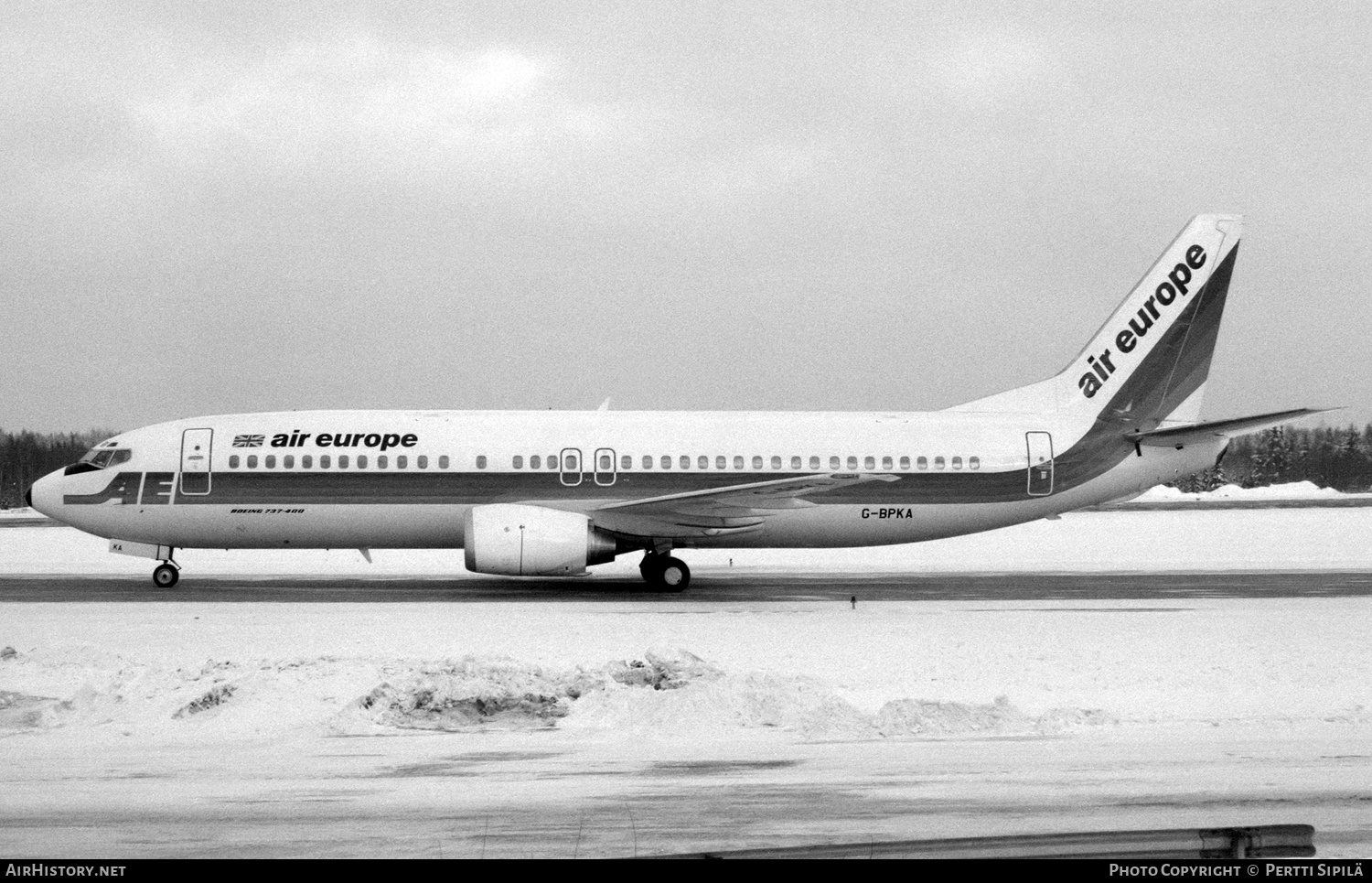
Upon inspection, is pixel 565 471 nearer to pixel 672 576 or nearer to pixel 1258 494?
pixel 672 576

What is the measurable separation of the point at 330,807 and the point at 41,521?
157ft

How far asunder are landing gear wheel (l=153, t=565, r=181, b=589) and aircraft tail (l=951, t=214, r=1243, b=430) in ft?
49.7

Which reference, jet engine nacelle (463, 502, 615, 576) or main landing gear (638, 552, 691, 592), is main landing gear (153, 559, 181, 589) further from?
main landing gear (638, 552, 691, 592)

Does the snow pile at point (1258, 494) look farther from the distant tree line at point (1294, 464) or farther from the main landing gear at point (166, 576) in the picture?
the main landing gear at point (166, 576)

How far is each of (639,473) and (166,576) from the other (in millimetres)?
8669

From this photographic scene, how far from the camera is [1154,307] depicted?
83.5ft

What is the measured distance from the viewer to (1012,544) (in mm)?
37594

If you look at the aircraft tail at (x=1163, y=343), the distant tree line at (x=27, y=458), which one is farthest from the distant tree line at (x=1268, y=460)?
the aircraft tail at (x=1163, y=343)

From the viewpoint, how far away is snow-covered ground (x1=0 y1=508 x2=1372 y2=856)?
7.45 metres

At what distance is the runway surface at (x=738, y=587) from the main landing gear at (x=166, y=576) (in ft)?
0.63

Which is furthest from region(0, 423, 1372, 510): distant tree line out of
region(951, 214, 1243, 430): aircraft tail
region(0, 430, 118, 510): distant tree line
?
region(951, 214, 1243, 430): aircraft tail
